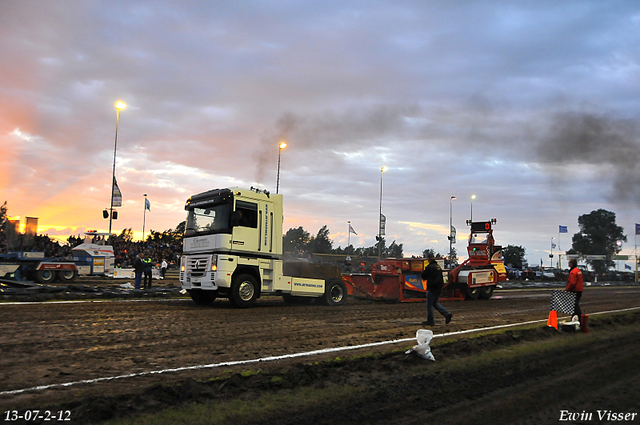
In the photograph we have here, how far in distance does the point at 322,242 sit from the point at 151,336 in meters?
69.2

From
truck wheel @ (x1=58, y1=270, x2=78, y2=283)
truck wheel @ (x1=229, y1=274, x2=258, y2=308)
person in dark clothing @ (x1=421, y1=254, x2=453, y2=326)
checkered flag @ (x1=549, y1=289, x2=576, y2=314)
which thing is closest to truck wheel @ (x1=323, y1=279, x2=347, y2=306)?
truck wheel @ (x1=229, y1=274, x2=258, y2=308)

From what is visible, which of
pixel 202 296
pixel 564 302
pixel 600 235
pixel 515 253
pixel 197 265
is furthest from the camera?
pixel 600 235

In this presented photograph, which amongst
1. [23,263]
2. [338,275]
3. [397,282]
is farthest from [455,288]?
[23,263]

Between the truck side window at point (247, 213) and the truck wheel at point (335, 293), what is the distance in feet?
12.7

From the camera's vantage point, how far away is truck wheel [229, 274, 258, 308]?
13445 millimetres

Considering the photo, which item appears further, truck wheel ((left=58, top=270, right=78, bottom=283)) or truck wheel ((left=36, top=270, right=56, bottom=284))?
truck wheel ((left=58, top=270, right=78, bottom=283))

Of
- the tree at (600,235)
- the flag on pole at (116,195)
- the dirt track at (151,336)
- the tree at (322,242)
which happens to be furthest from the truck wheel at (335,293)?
the tree at (600,235)

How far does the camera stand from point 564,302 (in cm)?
1123

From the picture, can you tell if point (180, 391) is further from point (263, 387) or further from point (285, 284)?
point (285, 284)

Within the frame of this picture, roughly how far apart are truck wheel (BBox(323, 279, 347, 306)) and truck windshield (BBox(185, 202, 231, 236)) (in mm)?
4658

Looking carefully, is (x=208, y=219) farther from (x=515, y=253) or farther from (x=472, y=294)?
(x=515, y=253)

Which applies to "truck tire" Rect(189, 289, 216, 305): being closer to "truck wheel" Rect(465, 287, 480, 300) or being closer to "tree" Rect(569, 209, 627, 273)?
"truck wheel" Rect(465, 287, 480, 300)

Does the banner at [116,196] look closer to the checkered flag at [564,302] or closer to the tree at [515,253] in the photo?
the checkered flag at [564,302]

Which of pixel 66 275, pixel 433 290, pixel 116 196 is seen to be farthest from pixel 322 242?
pixel 433 290
